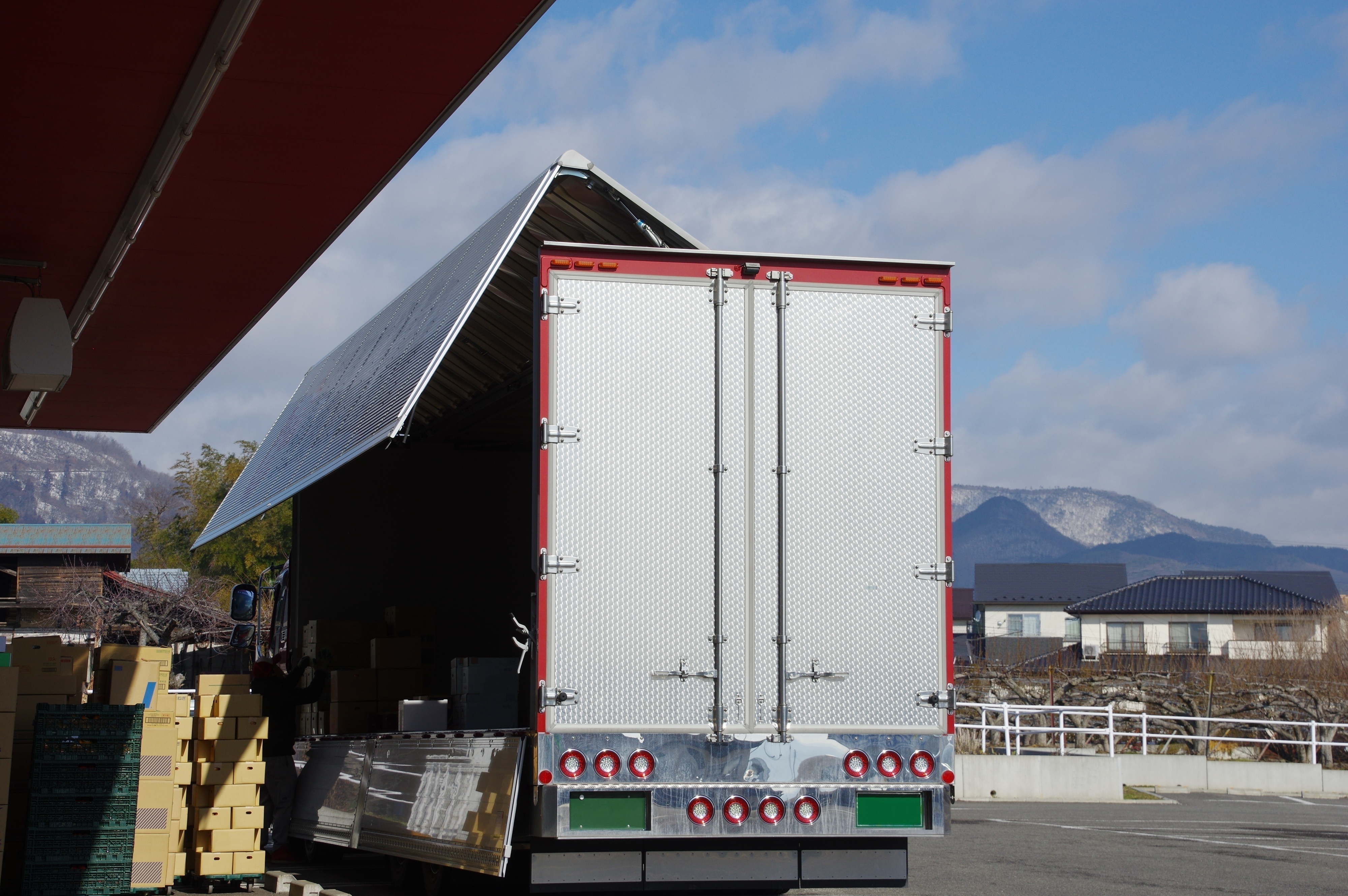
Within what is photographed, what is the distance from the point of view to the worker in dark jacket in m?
11.9

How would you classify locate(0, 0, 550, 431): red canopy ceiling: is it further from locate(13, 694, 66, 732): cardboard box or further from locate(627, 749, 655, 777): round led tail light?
locate(627, 749, 655, 777): round led tail light

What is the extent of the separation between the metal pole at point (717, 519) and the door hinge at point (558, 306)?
80 cm

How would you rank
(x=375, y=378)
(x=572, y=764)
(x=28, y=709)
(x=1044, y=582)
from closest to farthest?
A: (x=572, y=764), (x=28, y=709), (x=375, y=378), (x=1044, y=582)

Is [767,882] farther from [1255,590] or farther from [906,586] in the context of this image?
[1255,590]

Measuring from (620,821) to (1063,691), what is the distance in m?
23.4

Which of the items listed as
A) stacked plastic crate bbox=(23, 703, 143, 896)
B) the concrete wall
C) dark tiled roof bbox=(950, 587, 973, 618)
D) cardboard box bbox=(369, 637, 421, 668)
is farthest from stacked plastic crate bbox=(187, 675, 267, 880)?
dark tiled roof bbox=(950, 587, 973, 618)

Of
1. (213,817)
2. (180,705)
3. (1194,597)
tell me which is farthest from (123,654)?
(1194,597)

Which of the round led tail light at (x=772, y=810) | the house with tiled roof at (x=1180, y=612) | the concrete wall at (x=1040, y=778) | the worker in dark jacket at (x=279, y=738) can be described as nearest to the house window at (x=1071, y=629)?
the house with tiled roof at (x=1180, y=612)

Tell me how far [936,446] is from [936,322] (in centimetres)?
75

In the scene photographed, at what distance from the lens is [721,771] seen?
743cm

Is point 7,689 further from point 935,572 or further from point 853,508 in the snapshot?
point 935,572

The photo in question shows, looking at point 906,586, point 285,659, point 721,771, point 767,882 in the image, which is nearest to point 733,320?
point 906,586

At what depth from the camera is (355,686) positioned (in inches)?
487

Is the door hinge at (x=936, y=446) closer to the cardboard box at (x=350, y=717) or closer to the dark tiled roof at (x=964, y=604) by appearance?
the cardboard box at (x=350, y=717)
